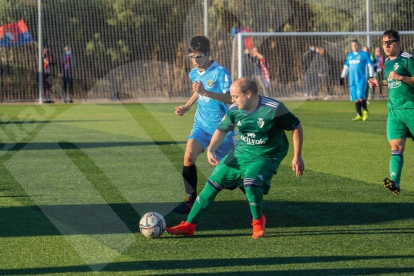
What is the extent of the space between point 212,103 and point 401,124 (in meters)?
2.43

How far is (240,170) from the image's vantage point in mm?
6664

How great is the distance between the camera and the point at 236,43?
29.7m

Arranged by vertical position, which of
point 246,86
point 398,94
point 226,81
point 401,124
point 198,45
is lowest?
point 401,124

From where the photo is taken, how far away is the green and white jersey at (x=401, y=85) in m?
9.06

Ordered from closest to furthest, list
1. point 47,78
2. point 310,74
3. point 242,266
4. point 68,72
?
1. point 242,266
2. point 47,78
3. point 68,72
4. point 310,74

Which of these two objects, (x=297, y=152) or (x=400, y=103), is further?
(x=400, y=103)

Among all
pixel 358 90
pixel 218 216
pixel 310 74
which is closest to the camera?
pixel 218 216

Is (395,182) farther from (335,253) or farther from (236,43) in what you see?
(236,43)

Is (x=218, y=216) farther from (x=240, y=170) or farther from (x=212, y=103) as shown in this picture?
(x=212, y=103)

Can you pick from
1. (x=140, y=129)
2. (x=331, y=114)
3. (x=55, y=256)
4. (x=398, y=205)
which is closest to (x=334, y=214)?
(x=398, y=205)

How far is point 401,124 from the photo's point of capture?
29.8 feet

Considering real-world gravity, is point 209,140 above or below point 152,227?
above

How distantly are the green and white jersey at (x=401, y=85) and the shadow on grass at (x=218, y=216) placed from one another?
5.17 feet

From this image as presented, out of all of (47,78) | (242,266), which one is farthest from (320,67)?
(242,266)
